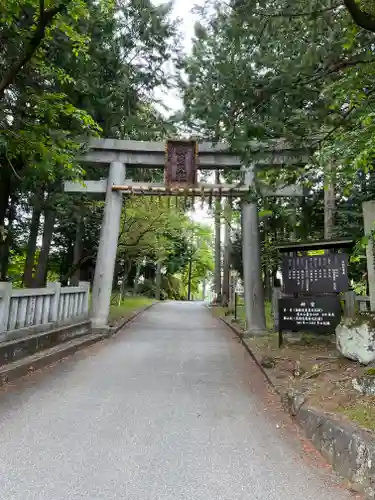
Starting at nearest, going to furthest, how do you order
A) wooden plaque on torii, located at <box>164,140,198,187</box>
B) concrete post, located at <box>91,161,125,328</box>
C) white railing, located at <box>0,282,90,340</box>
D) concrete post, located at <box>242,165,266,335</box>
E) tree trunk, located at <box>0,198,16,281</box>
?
white railing, located at <box>0,282,90,340</box> < concrete post, located at <box>242,165,266,335</box> < wooden plaque on torii, located at <box>164,140,198,187</box> < concrete post, located at <box>91,161,125,328</box> < tree trunk, located at <box>0,198,16,281</box>

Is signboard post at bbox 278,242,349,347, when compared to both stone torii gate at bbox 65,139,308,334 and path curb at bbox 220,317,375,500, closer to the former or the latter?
stone torii gate at bbox 65,139,308,334

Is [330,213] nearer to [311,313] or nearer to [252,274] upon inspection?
[252,274]

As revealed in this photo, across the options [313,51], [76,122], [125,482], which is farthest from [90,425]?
[76,122]

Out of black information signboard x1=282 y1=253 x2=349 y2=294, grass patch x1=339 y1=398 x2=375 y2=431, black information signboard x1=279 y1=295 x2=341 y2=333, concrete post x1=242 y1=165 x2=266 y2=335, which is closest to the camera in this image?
grass patch x1=339 y1=398 x2=375 y2=431

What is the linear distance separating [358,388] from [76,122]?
7.63 metres

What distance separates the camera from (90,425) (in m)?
3.85

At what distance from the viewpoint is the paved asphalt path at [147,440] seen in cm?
268

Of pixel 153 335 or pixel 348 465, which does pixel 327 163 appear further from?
pixel 153 335

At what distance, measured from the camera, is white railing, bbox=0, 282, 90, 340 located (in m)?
5.72

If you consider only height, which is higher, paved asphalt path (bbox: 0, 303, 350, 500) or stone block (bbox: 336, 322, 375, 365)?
stone block (bbox: 336, 322, 375, 365)

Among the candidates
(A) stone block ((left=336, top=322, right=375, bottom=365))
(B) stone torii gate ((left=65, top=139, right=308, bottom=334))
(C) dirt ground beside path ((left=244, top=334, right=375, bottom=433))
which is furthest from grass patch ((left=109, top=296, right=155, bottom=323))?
(A) stone block ((left=336, top=322, right=375, bottom=365))

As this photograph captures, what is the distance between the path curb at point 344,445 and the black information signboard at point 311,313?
135 inches

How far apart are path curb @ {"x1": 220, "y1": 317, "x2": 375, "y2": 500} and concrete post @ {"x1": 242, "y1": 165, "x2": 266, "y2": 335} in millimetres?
6457

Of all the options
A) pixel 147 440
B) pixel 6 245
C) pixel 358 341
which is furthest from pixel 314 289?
pixel 6 245
